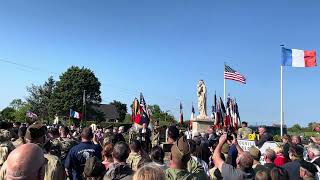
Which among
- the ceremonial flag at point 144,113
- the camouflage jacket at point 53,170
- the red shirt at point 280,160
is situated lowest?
the red shirt at point 280,160

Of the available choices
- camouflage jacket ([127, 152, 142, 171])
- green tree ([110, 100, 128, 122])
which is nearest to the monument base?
camouflage jacket ([127, 152, 142, 171])

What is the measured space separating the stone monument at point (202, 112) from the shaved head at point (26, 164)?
2702 cm

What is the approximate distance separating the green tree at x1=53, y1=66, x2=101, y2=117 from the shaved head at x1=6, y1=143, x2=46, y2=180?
73123mm

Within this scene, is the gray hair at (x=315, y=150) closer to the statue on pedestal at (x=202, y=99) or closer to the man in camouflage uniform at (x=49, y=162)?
the man in camouflage uniform at (x=49, y=162)

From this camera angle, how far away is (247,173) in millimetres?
5586

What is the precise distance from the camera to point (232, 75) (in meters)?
27.8

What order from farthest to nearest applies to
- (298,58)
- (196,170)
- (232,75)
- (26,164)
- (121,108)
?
(121,108) → (232,75) → (298,58) → (196,170) → (26,164)

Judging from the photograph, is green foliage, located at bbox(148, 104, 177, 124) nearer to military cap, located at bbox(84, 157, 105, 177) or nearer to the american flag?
the american flag

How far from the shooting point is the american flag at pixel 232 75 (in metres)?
27.0

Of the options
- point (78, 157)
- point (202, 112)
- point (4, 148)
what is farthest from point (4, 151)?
point (202, 112)

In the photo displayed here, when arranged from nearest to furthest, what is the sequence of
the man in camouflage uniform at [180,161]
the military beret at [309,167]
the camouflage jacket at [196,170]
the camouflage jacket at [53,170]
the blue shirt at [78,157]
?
the man in camouflage uniform at [180,161] → the camouflage jacket at [196,170] → the camouflage jacket at [53,170] → the military beret at [309,167] → the blue shirt at [78,157]

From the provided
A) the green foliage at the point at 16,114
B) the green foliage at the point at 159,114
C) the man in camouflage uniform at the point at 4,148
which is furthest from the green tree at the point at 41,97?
the man in camouflage uniform at the point at 4,148

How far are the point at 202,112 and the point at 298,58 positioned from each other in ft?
30.2

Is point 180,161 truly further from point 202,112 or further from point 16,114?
point 16,114
